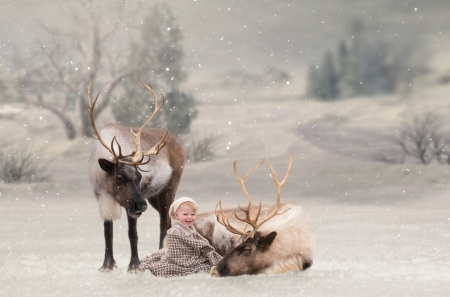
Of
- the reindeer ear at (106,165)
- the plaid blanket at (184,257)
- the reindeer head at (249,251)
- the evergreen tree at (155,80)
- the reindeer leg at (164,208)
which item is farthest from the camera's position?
the evergreen tree at (155,80)

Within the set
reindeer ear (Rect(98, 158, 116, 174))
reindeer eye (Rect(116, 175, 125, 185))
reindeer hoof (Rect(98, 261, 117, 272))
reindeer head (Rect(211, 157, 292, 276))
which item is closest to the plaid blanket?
reindeer head (Rect(211, 157, 292, 276))

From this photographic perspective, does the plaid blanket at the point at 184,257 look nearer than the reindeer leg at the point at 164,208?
Yes

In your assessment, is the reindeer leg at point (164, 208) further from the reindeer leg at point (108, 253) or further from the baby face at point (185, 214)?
the baby face at point (185, 214)

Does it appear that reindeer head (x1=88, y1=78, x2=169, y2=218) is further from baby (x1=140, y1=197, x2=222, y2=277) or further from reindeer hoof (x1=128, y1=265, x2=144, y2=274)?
reindeer hoof (x1=128, y1=265, x2=144, y2=274)

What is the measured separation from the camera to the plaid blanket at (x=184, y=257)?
5586mm

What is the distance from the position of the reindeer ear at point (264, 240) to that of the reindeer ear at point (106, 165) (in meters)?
1.38

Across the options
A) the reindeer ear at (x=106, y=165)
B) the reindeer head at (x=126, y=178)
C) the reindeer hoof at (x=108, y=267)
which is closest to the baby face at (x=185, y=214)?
the reindeer head at (x=126, y=178)

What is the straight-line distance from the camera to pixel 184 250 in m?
5.62

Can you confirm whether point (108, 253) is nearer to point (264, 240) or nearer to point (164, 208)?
point (164, 208)

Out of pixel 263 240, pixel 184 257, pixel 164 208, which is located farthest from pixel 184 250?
pixel 164 208

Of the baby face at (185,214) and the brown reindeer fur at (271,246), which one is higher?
the baby face at (185,214)

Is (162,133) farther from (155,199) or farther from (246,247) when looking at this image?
(246,247)

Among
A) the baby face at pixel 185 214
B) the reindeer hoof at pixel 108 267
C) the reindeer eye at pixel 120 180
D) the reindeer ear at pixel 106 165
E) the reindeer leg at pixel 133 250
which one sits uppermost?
the reindeer ear at pixel 106 165

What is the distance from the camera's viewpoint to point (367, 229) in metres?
8.72
